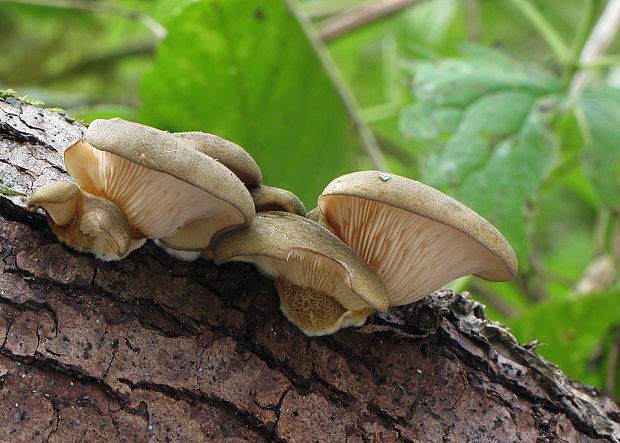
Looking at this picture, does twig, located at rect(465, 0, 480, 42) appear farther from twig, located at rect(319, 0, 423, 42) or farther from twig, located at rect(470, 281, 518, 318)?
twig, located at rect(470, 281, 518, 318)

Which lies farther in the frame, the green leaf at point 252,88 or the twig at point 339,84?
the twig at point 339,84

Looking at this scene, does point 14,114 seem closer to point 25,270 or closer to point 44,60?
point 25,270

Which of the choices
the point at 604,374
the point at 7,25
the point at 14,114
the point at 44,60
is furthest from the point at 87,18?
the point at 604,374

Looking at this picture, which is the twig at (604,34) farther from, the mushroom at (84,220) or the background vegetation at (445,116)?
the mushroom at (84,220)

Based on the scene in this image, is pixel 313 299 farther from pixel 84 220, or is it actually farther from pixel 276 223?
pixel 84 220

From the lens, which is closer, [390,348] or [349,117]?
[390,348]

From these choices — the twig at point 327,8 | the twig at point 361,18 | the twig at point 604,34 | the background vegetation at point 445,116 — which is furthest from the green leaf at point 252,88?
the twig at point 327,8
